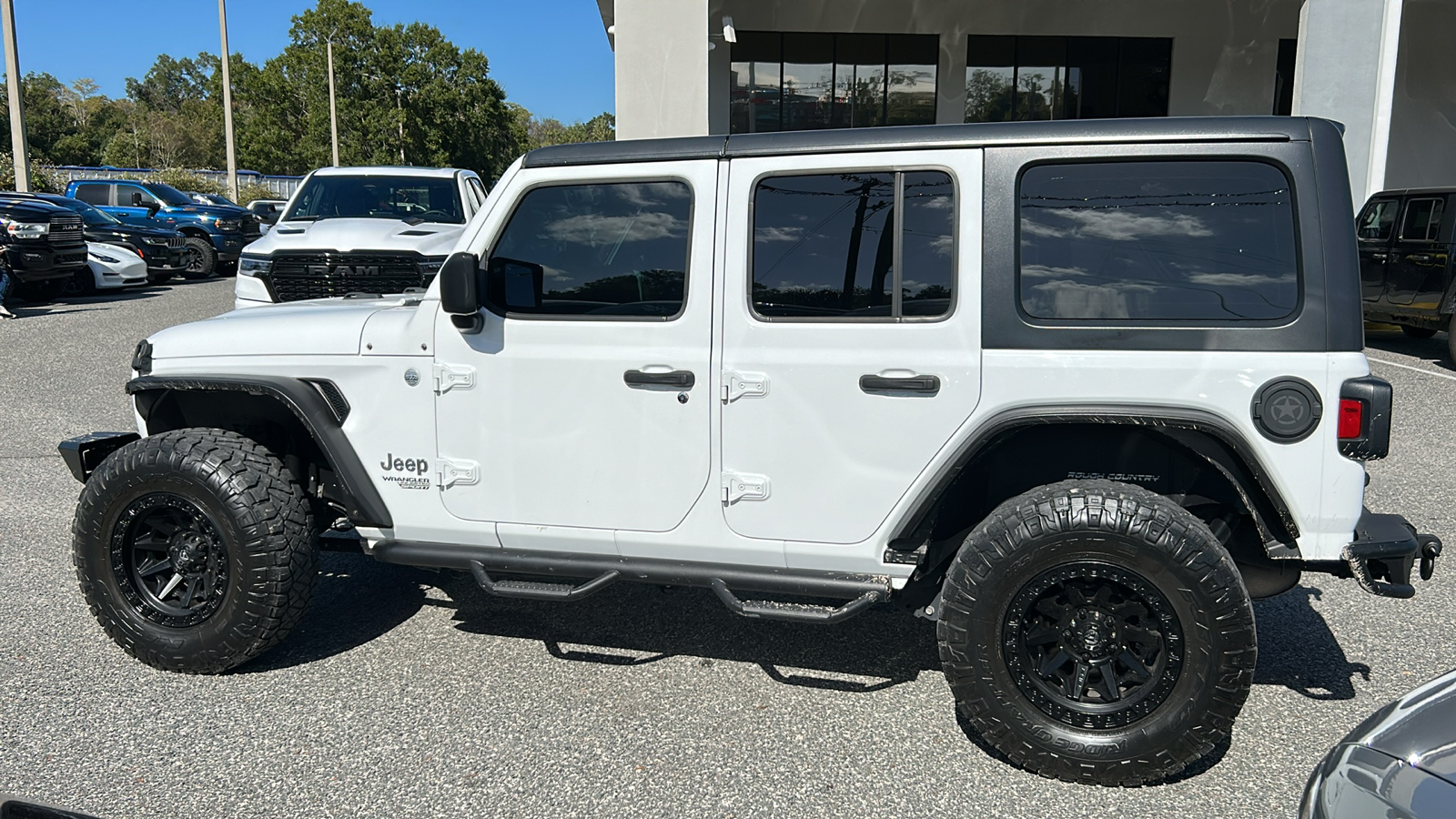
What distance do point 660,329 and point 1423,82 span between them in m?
23.5

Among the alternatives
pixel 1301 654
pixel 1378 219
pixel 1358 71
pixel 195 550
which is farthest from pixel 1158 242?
pixel 1358 71

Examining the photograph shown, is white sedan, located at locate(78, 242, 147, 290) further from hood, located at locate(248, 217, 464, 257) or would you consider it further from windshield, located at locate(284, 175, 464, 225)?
hood, located at locate(248, 217, 464, 257)

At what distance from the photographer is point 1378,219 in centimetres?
1310

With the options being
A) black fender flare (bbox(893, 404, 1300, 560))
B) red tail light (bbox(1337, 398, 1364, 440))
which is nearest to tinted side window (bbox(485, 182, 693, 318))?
black fender flare (bbox(893, 404, 1300, 560))

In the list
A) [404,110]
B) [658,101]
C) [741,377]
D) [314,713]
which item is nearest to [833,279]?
[741,377]

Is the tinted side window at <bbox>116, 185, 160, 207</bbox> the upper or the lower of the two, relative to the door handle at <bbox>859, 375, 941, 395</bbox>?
upper

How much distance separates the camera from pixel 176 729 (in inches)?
144

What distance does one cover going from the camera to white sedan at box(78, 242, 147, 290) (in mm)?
17875

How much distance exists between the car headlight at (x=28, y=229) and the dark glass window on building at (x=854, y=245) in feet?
50.2

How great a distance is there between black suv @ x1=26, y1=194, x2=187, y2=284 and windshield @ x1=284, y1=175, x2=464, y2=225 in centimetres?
1110

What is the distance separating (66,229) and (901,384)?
16.4 metres

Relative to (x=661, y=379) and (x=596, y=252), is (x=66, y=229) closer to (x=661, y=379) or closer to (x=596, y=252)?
(x=596, y=252)

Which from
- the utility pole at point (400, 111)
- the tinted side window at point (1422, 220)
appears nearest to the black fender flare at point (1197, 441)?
the tinted side window at point (1422, 220)

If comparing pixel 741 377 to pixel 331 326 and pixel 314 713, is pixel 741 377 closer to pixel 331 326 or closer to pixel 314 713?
pixel 331 326
